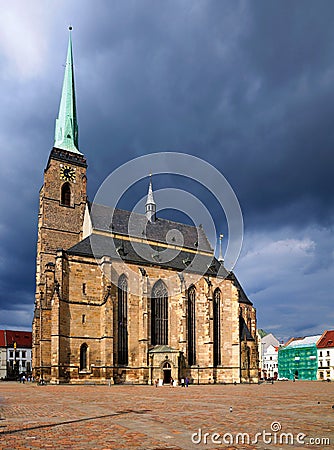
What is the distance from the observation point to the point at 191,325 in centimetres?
5584

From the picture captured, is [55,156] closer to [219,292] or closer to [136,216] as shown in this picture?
[136,216]

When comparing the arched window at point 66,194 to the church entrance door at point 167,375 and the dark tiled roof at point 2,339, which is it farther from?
the dark tiled roof at point 2,339

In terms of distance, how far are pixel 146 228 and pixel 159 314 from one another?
13054 millimetres

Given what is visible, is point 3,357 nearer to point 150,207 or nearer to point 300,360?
point 150,207

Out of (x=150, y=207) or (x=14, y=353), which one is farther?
(x=14, y=353)

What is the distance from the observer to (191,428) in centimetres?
1150

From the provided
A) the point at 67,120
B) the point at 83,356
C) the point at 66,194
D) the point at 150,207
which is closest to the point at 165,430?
the point at 83,356

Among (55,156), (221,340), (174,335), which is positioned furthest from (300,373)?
(55,156)

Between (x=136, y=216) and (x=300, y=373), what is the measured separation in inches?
2248

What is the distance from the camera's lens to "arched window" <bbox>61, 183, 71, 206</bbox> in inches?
2368

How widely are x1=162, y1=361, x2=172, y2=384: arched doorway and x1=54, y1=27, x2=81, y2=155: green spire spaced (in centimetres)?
3194

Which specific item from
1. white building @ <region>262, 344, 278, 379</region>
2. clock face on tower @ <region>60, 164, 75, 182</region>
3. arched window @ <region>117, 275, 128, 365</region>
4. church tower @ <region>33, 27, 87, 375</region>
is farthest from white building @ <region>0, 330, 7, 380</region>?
white building @ <region>262, 344, 278, 379</region>

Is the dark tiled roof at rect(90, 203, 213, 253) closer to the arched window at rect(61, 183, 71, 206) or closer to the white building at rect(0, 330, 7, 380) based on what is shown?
the arched window at rect(61, 183, 71, 206)

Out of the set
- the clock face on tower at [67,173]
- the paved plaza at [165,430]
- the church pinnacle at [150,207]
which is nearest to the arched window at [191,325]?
the church pinnacle at [150,207]
